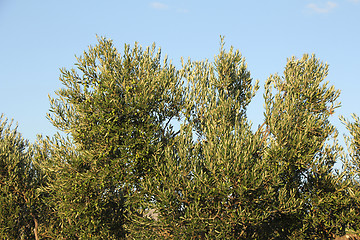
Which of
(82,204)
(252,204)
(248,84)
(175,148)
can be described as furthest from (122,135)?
(248,84)

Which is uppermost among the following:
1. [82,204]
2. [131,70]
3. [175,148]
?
[131,70]

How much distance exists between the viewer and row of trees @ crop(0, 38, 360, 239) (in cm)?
1977

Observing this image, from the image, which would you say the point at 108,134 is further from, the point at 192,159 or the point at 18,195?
the point at 18,195

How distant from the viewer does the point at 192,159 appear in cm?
2073

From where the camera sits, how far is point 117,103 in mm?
22031

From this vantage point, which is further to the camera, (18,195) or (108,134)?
(18,195)

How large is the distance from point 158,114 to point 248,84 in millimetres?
6950

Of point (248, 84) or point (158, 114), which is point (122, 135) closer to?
point (158, 114)

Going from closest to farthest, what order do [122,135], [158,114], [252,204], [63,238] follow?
[252,204]
[122,135]
[158,114]
[63,238]

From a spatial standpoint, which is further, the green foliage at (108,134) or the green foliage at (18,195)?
the green foliage at (18,195)

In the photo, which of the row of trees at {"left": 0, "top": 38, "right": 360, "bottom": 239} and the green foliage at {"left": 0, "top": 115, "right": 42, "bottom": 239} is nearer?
the row of trees at {"left": 0, "top": 38, "right": 360, "bottom": 239}

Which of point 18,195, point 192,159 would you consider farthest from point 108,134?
point 18,195

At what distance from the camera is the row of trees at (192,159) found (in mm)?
19766

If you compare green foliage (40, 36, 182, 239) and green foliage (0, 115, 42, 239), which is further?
green foliage (0, 115, 42, 239)
